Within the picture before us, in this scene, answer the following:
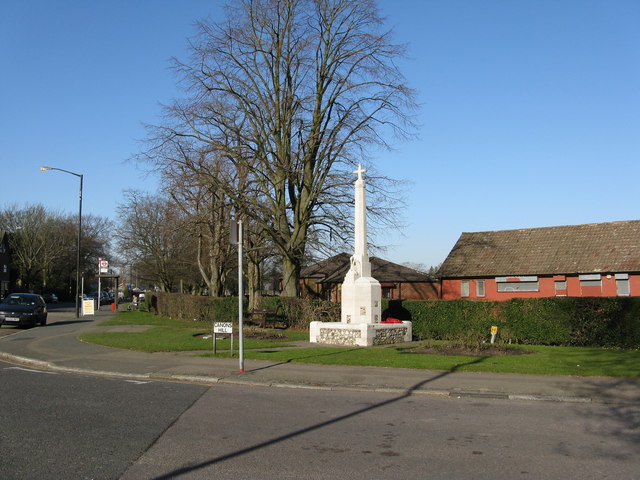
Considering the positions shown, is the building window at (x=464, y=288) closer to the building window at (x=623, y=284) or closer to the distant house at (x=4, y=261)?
the building window at (x=623, y=284)

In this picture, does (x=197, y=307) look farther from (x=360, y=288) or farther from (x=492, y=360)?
(x=492, y=360)

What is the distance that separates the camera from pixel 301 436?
23.4 ft

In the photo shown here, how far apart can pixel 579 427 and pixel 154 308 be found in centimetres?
3824

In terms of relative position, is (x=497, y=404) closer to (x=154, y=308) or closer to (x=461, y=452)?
(x=461, y=452)

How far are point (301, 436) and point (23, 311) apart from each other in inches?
901

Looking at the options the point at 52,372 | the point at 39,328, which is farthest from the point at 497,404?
the point at 39,328

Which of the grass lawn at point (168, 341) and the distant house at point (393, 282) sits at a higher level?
the distant house at point (393, 282)

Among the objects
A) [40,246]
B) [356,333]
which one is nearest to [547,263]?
[356,333]

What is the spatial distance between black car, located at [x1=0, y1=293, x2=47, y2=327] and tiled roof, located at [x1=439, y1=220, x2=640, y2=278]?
2480 cm

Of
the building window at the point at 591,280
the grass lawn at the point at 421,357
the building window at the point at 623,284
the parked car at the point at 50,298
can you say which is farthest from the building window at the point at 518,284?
the parked car at the point at 50,298

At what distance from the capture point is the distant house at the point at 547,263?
32.7 m

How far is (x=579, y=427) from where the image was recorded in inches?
304

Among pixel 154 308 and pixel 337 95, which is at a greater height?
pixel 337 95

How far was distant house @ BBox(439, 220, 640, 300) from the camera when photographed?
32656 mm
